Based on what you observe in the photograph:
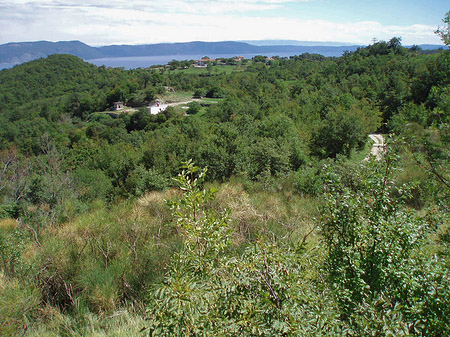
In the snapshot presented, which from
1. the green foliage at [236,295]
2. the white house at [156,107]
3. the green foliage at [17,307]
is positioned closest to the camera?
the green foliage at [236,295]

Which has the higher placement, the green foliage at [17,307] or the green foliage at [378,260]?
the green foliage at [378,260]

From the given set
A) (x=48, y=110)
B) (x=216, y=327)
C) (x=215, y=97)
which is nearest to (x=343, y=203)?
(x=216, y=327)

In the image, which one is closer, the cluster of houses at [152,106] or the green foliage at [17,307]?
the green foliage at [17,307]

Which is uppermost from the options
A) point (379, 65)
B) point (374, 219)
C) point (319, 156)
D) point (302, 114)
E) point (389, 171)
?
point (379, 65)

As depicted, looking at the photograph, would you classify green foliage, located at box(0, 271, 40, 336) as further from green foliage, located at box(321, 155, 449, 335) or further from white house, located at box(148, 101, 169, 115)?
white house, located at box(148, 101, 169, 115)

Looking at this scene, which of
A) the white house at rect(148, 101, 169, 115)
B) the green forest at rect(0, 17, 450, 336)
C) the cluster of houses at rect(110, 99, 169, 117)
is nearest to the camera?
the green forest at rect(0, 17, 450, 336)

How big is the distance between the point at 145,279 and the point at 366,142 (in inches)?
984

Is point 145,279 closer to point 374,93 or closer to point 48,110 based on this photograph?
point 374,93

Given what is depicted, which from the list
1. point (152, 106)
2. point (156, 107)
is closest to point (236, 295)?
point (156, 107)

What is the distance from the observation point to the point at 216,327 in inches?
59.1

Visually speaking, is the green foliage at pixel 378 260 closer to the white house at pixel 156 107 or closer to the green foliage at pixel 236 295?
the green foliage at pixel 236 295

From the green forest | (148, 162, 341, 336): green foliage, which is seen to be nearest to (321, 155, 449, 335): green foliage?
the green forest

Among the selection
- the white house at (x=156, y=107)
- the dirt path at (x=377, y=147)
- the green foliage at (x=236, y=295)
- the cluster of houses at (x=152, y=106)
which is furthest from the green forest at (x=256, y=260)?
the cluster of houses at (x=152, y=106)

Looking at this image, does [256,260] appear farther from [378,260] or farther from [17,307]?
[17,307]
